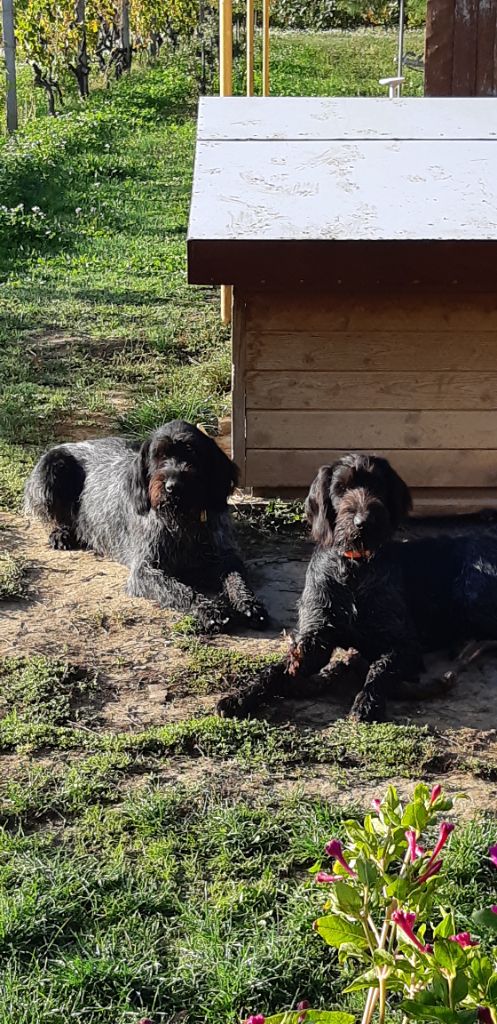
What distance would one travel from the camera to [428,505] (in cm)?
709

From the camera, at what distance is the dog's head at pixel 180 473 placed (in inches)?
230

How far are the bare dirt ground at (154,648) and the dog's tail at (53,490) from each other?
0.14 m

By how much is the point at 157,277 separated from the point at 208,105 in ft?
13.9

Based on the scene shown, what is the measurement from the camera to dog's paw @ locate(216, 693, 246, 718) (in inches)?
183

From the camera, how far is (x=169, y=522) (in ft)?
20.1

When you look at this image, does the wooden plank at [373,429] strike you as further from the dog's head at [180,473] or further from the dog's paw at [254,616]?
the dog's paw at [254,616]

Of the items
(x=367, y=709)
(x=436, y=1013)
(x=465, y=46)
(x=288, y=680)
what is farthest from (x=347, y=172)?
(x=436, y=1013)

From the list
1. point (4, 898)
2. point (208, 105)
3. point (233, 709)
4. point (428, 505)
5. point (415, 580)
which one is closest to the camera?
point (4, 898)

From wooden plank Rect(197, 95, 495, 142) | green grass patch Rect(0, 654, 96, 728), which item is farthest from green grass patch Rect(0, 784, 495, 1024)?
wooden plank Rect(197, 95, 495, 142)

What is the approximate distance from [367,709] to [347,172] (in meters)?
3.54

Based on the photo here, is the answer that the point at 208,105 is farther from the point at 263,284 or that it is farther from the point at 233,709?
the point at 233,709

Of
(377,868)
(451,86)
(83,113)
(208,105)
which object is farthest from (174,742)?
(83,113)

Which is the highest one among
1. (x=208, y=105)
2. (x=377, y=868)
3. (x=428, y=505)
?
(x=208, y=105)

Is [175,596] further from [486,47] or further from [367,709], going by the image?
[486,47]
